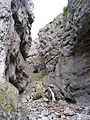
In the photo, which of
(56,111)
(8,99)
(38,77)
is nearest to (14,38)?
(8,99)

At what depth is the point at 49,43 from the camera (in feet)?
Answer: 91.8

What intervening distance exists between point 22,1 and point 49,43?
14169mm

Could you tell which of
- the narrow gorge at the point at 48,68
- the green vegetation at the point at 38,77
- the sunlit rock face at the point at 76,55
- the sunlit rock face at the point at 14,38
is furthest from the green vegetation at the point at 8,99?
the green vegetation at the point at 38,77

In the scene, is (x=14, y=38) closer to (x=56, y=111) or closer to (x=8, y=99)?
(x=8, y=99)

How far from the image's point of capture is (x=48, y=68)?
26.0 metres

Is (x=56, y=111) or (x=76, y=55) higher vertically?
(x=76, y=55)

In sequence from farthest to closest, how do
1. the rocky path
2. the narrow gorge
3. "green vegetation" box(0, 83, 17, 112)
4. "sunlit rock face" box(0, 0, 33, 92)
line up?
1. the rocky path
2. "sunlit rock face" box(0, 0, 33, 92)
3. the narrow gorge
4. "green vegetation" box(0, 83, 17, 112)

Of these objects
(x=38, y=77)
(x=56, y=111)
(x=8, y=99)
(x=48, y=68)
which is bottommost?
(x=56, y=111)

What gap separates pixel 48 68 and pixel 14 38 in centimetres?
1409

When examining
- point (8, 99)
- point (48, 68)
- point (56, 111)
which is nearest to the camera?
point (8, 99)

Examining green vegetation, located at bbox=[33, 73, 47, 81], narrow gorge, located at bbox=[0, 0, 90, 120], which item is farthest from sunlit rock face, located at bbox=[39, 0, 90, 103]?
green vegetation, located at bbox=[33, 73, 47, 81]

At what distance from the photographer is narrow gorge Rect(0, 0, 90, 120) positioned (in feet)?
31.1

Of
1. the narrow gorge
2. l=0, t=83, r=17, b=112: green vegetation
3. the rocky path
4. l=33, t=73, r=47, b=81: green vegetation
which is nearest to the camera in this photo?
l=0, t=83, r=17, b=112: green vegetation

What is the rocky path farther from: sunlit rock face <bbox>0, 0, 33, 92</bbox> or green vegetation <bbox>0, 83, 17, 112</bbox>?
green vegetation <bbox>0, 83, 17, 112</bbox>
